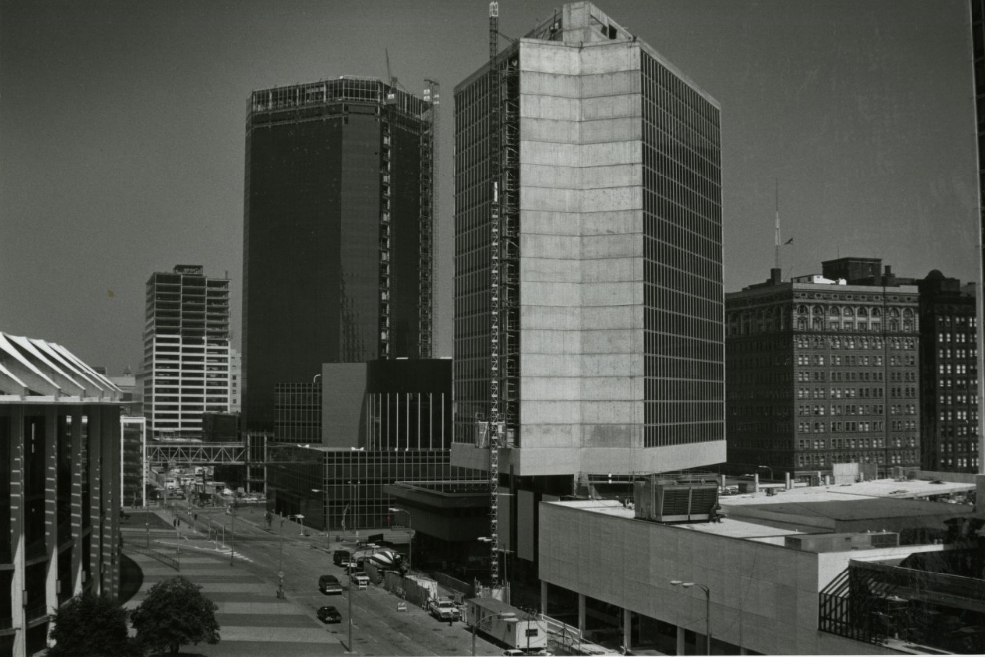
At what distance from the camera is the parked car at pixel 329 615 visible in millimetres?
59750

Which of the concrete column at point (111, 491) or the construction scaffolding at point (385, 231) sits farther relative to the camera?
the construction scaffolding at point (385, 231)

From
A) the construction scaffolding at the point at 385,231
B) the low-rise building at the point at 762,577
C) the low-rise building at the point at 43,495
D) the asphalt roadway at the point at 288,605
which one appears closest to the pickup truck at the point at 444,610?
the asphalt roadway at the point at 288,605

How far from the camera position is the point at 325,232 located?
185 m

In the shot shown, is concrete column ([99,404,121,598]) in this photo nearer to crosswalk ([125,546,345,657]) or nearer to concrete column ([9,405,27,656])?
A: crosswalk ([125,546,345,657])

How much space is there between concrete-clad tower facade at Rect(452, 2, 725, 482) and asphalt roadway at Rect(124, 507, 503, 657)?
17688 mm

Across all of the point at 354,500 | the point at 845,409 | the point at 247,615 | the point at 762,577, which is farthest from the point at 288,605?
the point at 845,409

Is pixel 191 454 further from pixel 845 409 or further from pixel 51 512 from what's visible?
pixel 51 512

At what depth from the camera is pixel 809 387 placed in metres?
135

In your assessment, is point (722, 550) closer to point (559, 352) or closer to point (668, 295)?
point (559, 352)

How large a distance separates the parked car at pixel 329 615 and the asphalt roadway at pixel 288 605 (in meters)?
0.46

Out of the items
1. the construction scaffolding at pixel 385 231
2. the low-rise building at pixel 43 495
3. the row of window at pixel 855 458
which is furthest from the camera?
the construction scaffolding at pixel 385 231

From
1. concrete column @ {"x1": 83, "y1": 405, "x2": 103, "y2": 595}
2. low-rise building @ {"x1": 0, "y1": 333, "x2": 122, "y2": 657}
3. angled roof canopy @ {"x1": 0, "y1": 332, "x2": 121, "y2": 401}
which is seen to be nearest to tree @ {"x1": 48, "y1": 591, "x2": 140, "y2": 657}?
low-rise building @ {"x1": 0, "y1": 333, "x2": 122, "y2": 657}

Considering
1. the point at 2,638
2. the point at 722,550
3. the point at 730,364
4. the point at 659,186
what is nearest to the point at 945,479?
the point at 659,186

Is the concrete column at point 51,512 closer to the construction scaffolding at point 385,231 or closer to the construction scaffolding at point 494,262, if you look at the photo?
the construction scaffolding at point 494,262
